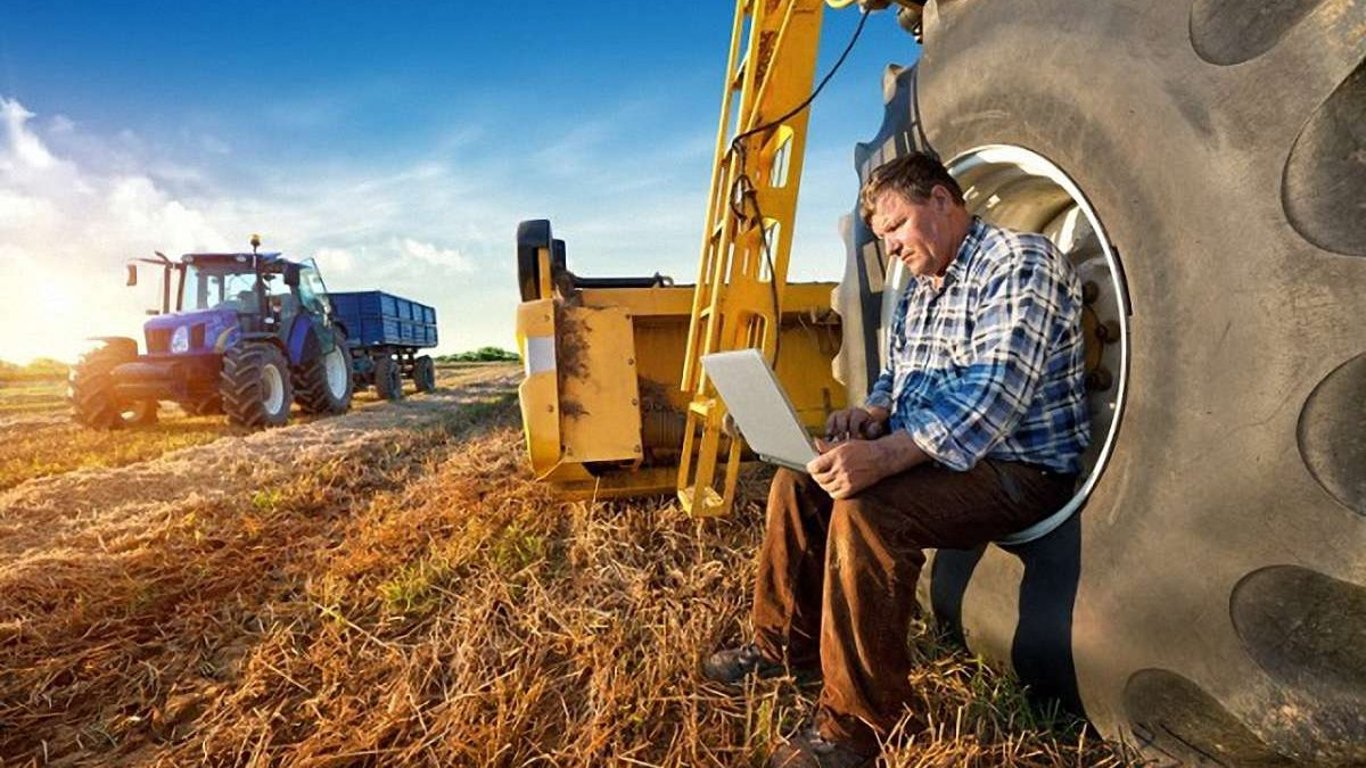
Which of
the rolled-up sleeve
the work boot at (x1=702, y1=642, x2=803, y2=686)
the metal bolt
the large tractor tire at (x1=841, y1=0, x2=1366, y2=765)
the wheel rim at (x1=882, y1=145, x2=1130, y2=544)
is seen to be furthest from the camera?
the rolled-up sleeve

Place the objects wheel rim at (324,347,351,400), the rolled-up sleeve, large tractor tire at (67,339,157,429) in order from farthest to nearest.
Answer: wheel rim at (324,347,351,400) → large tractor tire at (67,339,157,429) → the rolled-up sleeve

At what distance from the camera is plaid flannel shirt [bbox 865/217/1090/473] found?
5.30 feet

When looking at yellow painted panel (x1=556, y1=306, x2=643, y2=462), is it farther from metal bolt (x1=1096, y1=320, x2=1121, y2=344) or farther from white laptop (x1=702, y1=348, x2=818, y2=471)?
metal bolt (x1=1096, y1=320, x2=1121, y2=344)

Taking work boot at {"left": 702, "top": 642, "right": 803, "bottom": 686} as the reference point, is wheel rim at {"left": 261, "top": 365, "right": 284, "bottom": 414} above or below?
above

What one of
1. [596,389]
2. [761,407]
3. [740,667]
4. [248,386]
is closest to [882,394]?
[761,407]

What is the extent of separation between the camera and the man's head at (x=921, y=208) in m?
1.84

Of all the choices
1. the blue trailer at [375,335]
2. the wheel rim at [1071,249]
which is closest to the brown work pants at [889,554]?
the wheel rim at [1071,249]

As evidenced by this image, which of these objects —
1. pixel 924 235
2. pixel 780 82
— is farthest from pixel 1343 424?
pixel 780 82

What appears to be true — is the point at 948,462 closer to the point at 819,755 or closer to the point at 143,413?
the point at 819,755

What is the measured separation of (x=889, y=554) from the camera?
1617mm

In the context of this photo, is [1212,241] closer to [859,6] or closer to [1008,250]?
[1008,250]

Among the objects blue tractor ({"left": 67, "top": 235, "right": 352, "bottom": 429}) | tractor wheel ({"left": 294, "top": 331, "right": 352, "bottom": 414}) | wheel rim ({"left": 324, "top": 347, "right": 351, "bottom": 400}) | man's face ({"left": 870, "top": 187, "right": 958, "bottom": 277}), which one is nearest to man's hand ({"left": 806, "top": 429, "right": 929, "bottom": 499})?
man's face ({"left": 870, "top": 187, "right": 958, "bottom": 277})

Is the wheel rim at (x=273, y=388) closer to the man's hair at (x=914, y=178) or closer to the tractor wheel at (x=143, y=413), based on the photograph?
the tractor wheel at (x=143, y=413)

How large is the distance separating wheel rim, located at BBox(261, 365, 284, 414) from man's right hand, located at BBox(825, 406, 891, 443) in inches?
334
